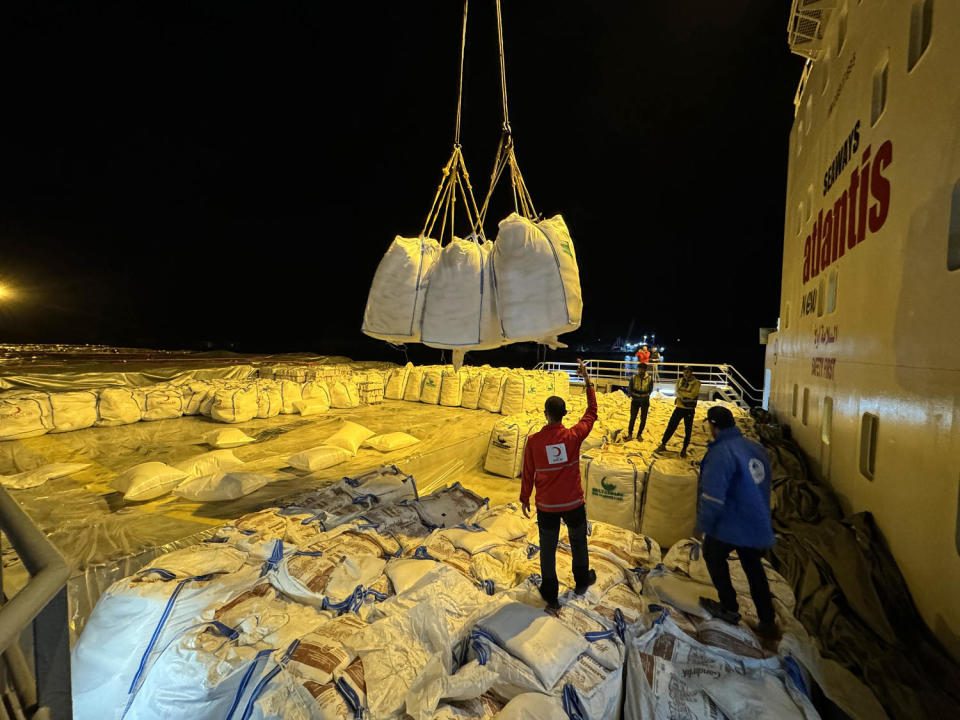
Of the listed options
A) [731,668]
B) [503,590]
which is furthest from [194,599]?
[731,668]

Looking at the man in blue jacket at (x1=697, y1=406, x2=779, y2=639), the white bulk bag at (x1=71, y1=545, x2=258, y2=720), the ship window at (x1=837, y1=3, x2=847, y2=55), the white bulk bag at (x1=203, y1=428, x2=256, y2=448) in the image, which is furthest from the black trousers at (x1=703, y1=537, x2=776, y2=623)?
the white bulk bag at (x1=203, y1=428, x2=256, y2=448)

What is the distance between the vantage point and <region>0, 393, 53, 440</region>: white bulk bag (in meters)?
5.09

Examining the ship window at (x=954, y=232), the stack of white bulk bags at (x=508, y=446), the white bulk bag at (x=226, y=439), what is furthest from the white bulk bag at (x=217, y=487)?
the ship window at (x=954, y=232)

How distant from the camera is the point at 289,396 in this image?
7344 mm

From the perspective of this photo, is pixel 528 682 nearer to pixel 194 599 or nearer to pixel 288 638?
pixel 288 638

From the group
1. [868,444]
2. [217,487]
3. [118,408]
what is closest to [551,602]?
[868,444]

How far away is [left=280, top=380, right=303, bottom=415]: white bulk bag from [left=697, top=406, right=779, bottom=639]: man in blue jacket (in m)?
6.75

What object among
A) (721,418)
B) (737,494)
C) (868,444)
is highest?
(721,418)

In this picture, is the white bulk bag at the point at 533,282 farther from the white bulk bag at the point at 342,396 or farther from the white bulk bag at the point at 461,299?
the white bulk bag at the point at 342,396

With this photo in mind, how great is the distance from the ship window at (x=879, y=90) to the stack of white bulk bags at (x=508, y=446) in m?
4.34

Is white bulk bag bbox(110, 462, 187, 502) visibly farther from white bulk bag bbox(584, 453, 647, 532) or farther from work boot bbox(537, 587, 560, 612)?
white bulk bag bbox(584, 453, 647, 532)

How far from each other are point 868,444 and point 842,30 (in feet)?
13.4

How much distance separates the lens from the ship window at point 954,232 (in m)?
1.87

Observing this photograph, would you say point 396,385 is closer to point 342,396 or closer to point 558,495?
point 342,396
